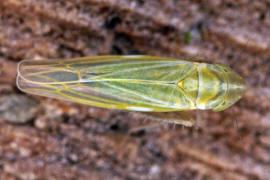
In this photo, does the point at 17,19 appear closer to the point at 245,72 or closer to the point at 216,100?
the point at 216,100

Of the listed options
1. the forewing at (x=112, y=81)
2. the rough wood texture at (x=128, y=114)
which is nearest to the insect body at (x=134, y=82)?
the forewing at (x=112, y=81)

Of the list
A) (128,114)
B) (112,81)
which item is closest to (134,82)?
(112,81)

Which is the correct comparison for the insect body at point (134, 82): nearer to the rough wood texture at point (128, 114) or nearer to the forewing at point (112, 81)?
the forewing at point (112, 81)

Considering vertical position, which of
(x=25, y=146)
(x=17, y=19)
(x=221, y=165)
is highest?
(x=17, y=19)

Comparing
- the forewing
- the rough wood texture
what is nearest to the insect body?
the forewing

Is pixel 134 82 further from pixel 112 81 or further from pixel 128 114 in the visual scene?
pixel 128 114

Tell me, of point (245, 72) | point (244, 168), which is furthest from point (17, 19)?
point (244, 168)
